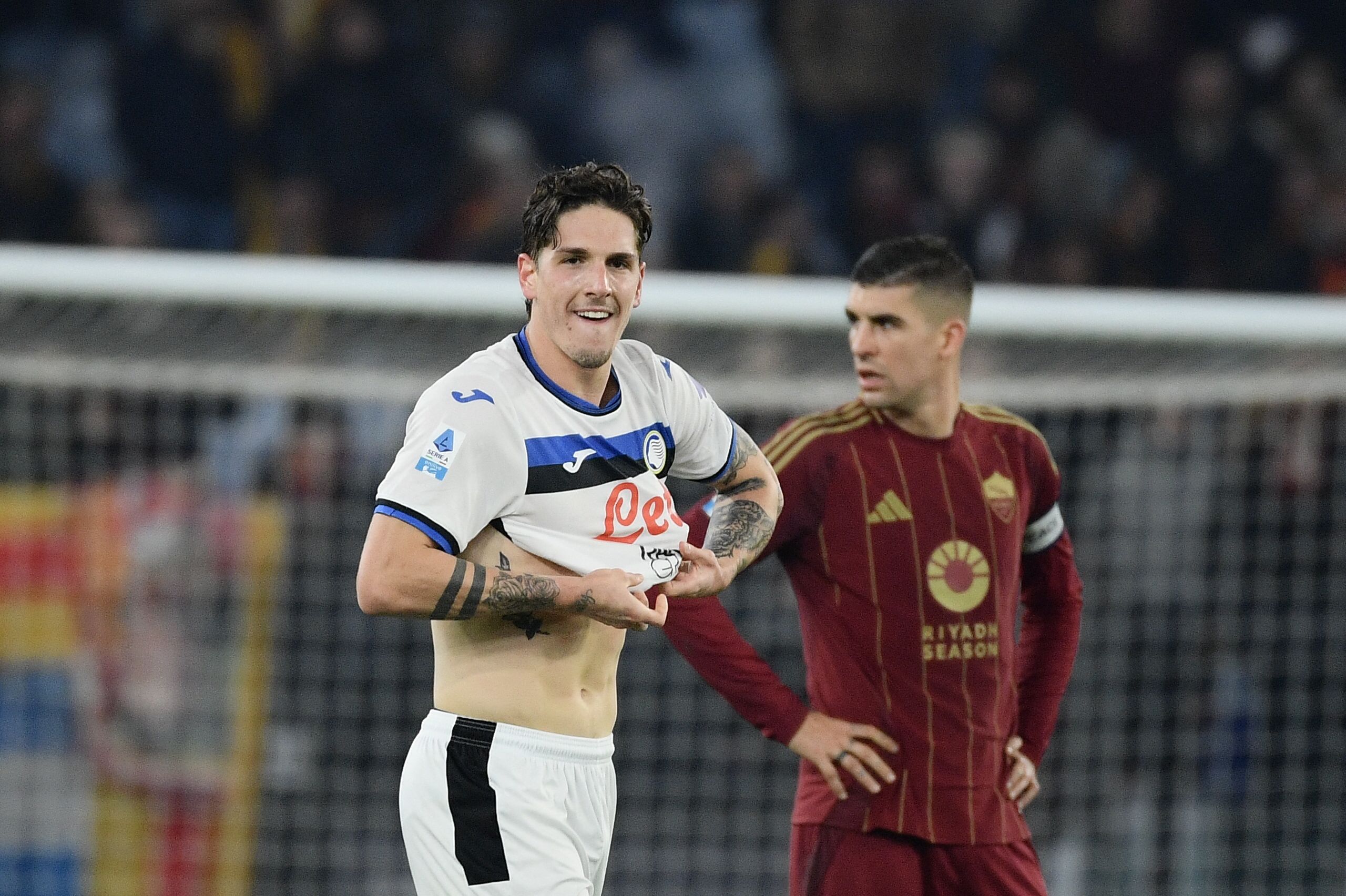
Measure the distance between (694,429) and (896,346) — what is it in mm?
776

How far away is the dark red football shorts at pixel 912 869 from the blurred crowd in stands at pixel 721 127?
5361 millimetres

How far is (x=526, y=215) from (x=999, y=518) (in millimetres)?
1406

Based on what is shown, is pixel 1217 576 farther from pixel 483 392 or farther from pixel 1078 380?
pixel 483 392

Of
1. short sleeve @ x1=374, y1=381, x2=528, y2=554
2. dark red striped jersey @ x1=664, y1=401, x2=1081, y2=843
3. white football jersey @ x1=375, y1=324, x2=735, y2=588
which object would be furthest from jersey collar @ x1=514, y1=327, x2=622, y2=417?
dark red striped jersey @ x1=664, y1=401, x2=1081, y2=843

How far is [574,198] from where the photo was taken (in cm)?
284

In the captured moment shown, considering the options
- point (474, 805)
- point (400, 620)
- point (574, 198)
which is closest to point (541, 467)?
point (574, 198)

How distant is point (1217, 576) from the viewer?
6.37m

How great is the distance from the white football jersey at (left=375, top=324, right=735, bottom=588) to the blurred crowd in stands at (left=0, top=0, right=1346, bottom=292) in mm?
5557

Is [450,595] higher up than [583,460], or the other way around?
[583,460]

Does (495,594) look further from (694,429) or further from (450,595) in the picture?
(694,429)

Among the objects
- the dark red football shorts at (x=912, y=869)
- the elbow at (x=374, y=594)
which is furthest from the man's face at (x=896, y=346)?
the elbow at (x=374, y=594)

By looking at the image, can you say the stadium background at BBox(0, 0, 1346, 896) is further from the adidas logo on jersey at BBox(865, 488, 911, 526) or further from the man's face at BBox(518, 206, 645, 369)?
the man's face at BBox(518, 206, 645, 369)

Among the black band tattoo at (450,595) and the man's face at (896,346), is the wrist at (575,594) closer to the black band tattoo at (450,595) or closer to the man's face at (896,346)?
the black band tattoo at (450,595)

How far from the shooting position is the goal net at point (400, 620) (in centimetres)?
585
